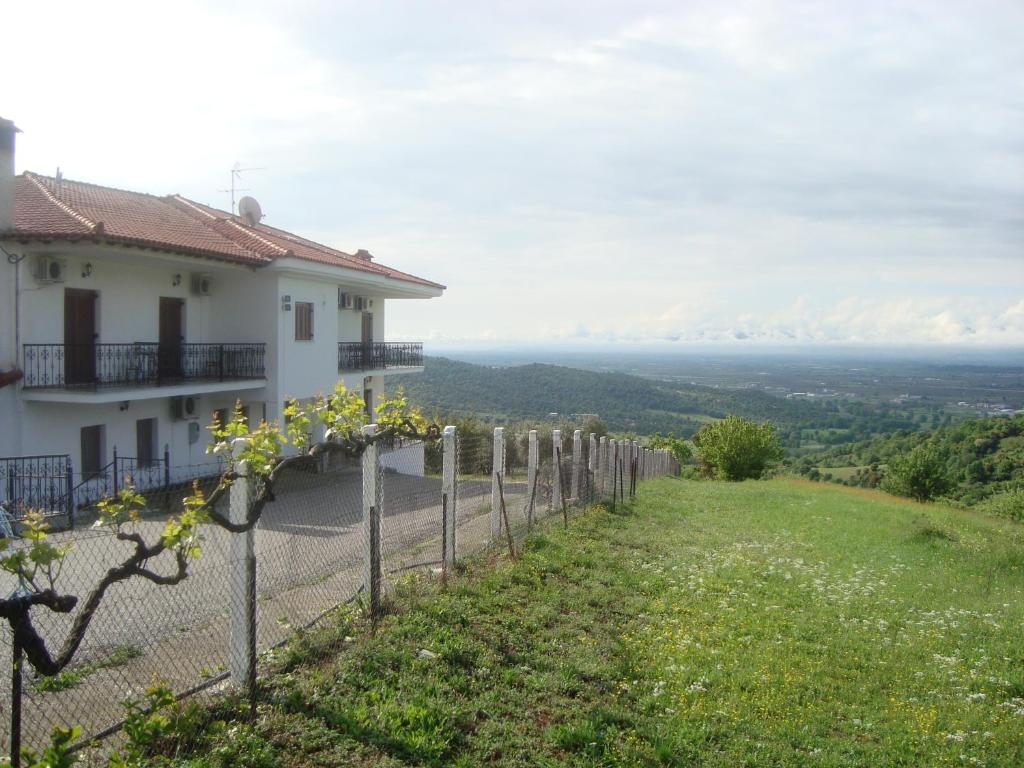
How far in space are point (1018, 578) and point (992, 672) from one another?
19.3 feet

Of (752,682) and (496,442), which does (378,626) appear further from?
(496,442)

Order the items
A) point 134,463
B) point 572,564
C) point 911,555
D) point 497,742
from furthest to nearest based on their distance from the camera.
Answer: point 134,463 < point 911,555 < point 572,564 < point 497,742

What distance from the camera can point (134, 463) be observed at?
18.0 m

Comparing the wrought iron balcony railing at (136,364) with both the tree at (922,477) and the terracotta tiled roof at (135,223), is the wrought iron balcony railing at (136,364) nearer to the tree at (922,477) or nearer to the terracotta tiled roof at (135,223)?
the terracotta tiled roof at (135,223)

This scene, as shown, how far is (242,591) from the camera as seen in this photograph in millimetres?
5305

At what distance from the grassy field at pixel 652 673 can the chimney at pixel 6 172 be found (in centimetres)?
1205

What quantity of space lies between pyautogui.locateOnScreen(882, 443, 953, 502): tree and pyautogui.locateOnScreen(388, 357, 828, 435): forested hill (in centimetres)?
2118

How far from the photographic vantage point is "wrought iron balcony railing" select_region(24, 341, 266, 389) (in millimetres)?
15836

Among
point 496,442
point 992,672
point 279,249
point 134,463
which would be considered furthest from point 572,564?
point 279,249

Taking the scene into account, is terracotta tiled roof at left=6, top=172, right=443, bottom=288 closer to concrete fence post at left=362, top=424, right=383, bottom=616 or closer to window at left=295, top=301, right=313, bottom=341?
window at left=295, top=301, right=313, bottom=341

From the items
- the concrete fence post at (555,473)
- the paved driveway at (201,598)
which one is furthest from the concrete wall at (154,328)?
the concrete fence post at (555,473)

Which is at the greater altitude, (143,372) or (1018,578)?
(143,372)

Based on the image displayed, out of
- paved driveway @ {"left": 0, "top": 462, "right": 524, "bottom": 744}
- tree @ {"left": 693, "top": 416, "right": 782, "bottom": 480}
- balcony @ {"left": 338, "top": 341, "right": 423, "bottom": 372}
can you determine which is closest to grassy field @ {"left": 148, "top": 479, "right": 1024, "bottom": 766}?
paved driveway @ {"left": 0, "top": 462, "right": 524, "bottom": 744}

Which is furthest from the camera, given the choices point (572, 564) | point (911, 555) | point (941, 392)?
point (941, 392)
